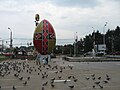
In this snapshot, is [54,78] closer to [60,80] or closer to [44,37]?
[60,80]

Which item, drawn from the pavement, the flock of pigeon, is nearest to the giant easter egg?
the flock of pigeon

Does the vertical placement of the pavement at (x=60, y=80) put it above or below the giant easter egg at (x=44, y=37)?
below

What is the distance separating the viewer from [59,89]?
15.2 meters

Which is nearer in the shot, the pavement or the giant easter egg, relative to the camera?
the pavement

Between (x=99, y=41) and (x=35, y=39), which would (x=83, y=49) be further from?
(x=35, y=39)

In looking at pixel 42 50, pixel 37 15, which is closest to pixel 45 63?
pixel 42 50

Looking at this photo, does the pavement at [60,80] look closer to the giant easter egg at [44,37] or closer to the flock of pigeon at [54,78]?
the flock of pigeon at [54,78]

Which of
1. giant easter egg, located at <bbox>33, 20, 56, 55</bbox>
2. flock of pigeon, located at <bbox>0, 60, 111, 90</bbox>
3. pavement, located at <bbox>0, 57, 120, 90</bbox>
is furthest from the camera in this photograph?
giant easter egg, located at <bbox>33, 20, 56, 55</bbox>

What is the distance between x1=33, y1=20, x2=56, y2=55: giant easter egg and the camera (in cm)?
4106

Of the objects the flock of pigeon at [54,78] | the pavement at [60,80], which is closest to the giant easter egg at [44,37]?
the flock of pigeon at [54,78]

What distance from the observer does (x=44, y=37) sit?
40812mm

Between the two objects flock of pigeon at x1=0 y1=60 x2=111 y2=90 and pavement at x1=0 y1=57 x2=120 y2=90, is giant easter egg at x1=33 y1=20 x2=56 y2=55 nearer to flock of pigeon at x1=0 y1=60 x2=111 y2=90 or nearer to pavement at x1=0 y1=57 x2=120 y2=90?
flock of pigeon at x1=0 y1=60 x2=111 y2=90

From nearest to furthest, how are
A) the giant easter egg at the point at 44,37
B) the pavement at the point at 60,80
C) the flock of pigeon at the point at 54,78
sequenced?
the pavement at the point at 60,80 < the flock of pigeon at the point at 54,78 < the giant easter egg at the point at 44,37

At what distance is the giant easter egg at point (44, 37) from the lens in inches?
1617
